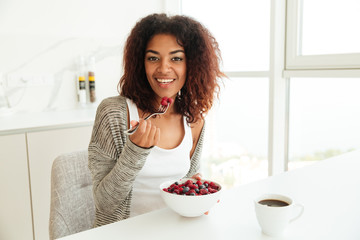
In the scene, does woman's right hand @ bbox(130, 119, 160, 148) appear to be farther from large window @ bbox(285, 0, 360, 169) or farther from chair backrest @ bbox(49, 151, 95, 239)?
large window @ bbox(285, 0, 360, 169)

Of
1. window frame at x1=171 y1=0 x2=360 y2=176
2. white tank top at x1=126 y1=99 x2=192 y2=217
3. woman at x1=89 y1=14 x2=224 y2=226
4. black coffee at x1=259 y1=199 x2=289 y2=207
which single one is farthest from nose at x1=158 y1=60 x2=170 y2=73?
window frame at x1=171 y1=0 x2=360 y2=176

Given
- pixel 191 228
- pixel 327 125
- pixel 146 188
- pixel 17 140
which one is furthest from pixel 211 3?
pixel 191 228

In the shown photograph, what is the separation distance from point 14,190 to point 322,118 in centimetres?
172

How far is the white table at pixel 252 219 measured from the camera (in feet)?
2.48

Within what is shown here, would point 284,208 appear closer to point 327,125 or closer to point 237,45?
point 327,125

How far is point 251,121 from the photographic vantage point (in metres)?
2.39

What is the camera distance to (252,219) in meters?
0.82

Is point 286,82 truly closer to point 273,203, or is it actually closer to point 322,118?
point 322,118

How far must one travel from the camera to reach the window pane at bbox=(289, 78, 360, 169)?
179 centimetres

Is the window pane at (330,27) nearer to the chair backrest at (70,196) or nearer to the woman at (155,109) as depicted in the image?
the woman at (155,109)

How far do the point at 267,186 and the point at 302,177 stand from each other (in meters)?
0.16

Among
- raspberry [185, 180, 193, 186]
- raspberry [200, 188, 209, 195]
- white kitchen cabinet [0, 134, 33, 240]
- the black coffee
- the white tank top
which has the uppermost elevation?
raspberry [185, 180, 193, 186]

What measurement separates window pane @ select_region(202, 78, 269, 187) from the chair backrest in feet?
4.41

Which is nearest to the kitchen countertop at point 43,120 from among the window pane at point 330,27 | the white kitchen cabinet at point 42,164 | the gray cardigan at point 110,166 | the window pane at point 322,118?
the white kitchen cabinet at point 42,164
